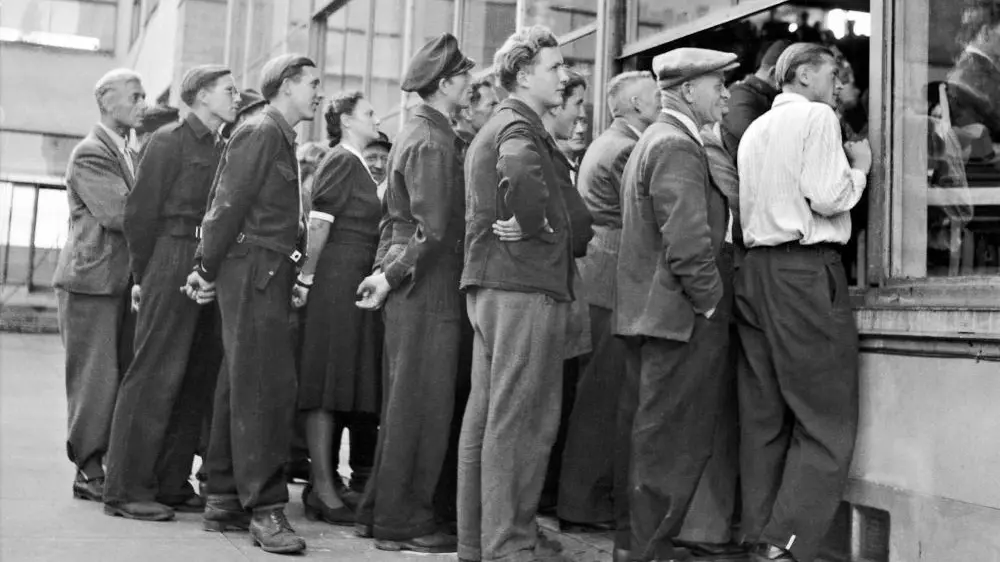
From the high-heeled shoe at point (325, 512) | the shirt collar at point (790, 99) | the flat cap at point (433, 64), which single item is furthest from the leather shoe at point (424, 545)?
the shirt collar at point (790, 99)

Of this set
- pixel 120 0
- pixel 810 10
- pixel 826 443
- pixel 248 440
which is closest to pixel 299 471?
pixel 248 440

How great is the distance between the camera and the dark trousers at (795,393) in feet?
14.5

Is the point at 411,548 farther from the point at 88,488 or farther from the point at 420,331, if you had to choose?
the point at 88,488

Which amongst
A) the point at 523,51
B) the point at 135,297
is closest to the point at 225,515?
the point at 135,297

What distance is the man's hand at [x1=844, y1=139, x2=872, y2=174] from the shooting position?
15.6 feet

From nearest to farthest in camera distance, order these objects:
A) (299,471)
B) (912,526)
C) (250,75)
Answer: (912,526), (299,471), (250,75)

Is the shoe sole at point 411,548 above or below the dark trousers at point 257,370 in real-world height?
below

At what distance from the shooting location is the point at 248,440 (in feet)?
15.9

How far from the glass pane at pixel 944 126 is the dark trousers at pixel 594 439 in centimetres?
131

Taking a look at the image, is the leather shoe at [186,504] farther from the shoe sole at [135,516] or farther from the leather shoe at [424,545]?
the leather shoe at [424,545]

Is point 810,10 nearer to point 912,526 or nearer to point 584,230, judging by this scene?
point 584,230

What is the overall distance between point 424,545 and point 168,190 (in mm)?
2046

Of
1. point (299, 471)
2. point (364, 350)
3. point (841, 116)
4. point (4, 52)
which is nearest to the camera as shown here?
point (841, 116)

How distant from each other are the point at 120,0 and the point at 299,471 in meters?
24.2
